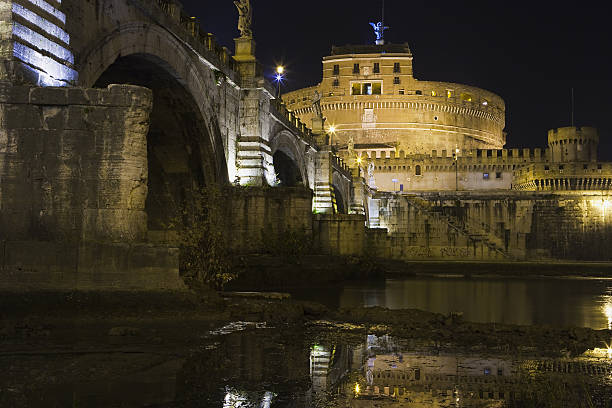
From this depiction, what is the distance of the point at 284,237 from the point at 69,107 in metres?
13.0

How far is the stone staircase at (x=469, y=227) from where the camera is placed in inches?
1772

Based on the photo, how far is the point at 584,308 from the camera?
17.4 metres

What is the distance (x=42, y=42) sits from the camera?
10.3m

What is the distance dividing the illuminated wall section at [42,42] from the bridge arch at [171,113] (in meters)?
2.56

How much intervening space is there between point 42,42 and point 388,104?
72.7 m

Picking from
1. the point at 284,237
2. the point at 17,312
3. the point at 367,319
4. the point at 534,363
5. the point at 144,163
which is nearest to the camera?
the point at 534,363

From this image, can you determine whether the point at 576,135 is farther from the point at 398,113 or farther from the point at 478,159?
the point at 398,113

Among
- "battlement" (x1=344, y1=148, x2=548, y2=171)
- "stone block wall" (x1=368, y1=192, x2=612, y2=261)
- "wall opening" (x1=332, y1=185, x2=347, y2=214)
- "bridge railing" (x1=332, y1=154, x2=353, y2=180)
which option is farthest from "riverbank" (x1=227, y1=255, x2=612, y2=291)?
"battlement" (x1=344, y1=148, x2=548, y2=171)

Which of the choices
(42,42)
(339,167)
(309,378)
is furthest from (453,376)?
(339,167)

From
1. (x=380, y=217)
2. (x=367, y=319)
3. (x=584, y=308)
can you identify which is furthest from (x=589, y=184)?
(x=367, y=319)

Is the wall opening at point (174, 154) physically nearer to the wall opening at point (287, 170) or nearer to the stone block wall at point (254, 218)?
the stone block wall at point (254, 218)

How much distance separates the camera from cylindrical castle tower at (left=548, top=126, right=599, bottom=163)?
2817 inches

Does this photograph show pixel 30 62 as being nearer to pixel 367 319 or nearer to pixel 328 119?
pixel 367 319

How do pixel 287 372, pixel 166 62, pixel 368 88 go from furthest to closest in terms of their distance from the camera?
1. pixel 368 88
2. pixel 166 62
3. pixel 287 372
